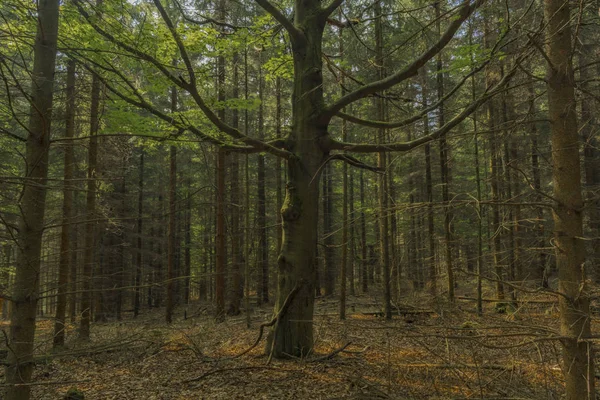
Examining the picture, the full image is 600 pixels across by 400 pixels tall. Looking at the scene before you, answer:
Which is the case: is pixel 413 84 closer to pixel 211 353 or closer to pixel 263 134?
pixel 263 134

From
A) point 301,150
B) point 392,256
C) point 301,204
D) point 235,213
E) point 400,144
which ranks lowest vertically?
point 392,256

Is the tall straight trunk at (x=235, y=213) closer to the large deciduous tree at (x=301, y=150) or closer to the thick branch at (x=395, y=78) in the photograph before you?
the large deciduous tree at (x=301, y=150)

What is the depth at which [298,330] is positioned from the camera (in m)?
6.49

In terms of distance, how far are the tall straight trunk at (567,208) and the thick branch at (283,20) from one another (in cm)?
396

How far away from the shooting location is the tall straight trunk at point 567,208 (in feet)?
8.98

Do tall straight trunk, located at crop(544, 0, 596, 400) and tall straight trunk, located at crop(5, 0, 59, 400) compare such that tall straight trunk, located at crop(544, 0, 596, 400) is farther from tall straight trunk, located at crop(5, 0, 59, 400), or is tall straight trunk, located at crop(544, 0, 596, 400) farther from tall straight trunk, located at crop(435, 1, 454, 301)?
tall straight trunk, located at crop(5, 0, 59, 400)

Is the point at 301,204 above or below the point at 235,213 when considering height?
below

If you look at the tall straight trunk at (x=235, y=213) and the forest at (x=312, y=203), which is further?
the tall straight trunk at (x=235, y=213)

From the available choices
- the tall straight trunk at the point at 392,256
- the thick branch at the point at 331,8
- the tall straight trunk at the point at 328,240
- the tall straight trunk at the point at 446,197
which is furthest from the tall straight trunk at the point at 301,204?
the tall straight trunk at the point at 328,240

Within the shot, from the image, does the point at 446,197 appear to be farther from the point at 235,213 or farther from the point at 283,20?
the point at 283,20

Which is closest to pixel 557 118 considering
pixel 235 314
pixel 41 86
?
pixel 41 86

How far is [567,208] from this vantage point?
9.59ft

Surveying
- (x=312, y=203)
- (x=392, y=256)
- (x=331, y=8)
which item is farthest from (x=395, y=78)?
(x=392, y=256)

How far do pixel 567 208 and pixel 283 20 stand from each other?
491cm
